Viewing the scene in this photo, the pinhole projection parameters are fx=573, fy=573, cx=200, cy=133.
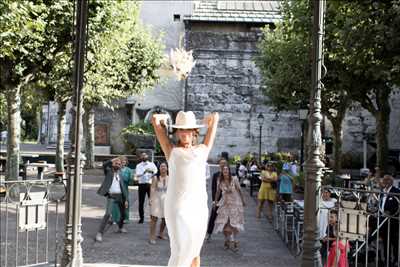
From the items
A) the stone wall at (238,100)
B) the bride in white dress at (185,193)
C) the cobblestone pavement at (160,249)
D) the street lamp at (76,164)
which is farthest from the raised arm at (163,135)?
the stone wall at (238,100)

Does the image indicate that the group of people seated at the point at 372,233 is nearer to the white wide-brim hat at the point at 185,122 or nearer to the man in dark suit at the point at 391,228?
the man in dark suit at the point at 391,228

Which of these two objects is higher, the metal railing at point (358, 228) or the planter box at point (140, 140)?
the planter box at point (140, 140)

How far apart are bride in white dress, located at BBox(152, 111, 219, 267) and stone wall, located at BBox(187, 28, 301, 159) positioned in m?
32.9

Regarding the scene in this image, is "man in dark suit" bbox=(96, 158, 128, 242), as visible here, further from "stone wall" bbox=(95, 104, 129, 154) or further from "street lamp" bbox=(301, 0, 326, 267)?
"stone wall" bbox=(95, 104, 129, 154)

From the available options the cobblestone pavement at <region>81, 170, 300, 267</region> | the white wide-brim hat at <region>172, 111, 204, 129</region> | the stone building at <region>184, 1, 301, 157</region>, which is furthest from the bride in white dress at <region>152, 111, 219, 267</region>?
the stone building at <region>184, 1, 301, 157</region>

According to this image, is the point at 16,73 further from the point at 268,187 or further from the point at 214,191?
the point at 214,191

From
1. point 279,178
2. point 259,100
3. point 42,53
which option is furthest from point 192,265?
point 259,100

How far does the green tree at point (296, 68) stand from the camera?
20.9 m

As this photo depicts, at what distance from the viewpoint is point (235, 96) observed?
39.0m

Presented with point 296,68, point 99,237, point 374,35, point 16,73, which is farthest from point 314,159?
point 296,68

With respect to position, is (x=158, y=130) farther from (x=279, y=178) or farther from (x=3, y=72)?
(x=3, y=72)

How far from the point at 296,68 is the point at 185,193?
18980 millimetres

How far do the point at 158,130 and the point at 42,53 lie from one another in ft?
40.9

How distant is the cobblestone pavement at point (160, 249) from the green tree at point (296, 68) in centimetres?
862
